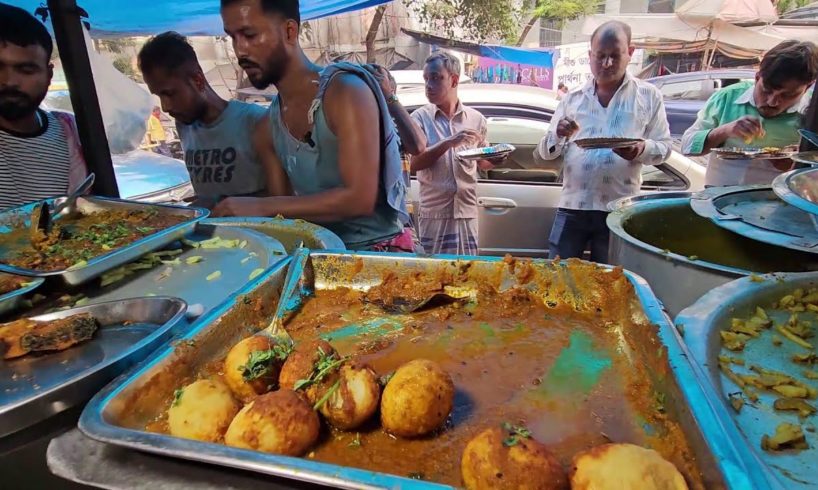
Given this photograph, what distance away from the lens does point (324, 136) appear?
2.48 m

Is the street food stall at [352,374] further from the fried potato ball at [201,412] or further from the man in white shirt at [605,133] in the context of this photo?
the man in white shirt at [605,133]

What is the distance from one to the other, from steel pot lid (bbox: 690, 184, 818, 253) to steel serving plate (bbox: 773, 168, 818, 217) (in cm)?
9

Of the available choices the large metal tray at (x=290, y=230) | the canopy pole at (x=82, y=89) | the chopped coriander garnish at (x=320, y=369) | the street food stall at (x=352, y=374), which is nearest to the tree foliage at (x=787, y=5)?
the street food stall at (x=352, y=374)

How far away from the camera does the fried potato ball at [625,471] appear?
805mm

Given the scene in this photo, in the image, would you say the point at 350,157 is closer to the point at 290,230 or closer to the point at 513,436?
the point at 290,230

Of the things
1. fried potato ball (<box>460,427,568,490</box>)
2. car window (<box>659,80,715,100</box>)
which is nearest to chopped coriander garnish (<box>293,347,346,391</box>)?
fried potato ball (<box>460,427,568,490</box>)

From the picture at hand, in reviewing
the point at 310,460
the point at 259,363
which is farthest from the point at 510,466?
the point at 259,363

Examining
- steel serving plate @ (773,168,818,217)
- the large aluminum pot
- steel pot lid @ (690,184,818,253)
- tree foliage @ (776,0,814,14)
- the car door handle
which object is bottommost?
the car door handle

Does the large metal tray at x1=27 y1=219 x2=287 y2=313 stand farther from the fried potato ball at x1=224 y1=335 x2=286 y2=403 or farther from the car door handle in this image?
the car door handle

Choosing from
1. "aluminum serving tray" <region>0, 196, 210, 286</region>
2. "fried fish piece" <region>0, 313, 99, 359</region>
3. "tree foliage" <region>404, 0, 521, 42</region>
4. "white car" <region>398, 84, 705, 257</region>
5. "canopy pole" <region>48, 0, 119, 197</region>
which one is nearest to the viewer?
"fried fish piece" <region>0, 313, 99, 359</region>

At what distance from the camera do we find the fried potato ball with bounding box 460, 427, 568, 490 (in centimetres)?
84

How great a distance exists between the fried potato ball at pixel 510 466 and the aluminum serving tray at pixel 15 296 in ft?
4.94

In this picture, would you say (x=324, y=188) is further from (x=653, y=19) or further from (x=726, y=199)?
(x=653, y=19)

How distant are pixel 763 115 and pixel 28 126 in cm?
556
